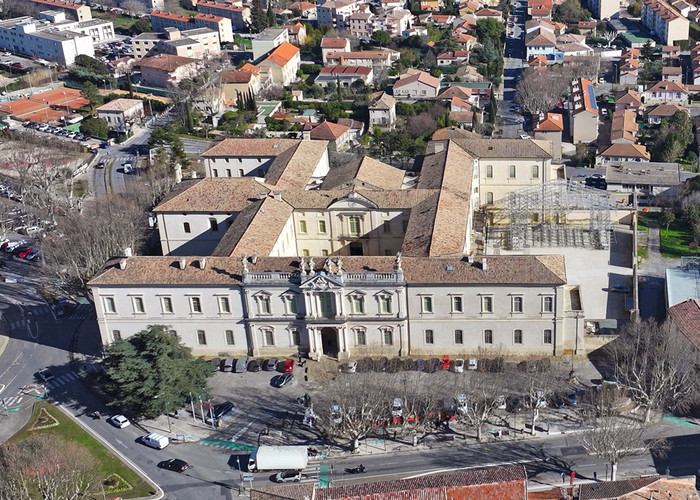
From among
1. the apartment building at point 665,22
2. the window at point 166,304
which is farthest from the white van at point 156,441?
the apartment building at point 665,22

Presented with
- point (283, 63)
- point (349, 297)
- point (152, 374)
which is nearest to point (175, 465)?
point (152, 374)

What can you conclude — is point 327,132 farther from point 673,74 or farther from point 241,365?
point 673,74

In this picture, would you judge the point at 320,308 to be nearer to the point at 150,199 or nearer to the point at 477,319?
the point at 477,319

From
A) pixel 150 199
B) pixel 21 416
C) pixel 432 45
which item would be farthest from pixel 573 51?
pixel 21 416

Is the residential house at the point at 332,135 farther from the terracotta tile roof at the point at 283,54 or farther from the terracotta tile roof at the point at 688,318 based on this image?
the terracotta tile roof at the point at 688,318

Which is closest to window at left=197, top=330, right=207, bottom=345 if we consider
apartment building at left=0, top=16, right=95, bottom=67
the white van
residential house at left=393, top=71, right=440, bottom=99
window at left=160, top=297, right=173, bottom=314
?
window at left=160, top=297, right=173, bottom=314

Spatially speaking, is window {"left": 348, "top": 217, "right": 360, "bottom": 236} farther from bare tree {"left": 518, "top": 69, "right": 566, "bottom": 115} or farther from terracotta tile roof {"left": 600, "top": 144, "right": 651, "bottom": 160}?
bare tree {"left": 518, "top": 69, "right": 566, "bottom": 115}

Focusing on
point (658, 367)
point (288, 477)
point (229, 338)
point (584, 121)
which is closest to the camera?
point (288, 477)
